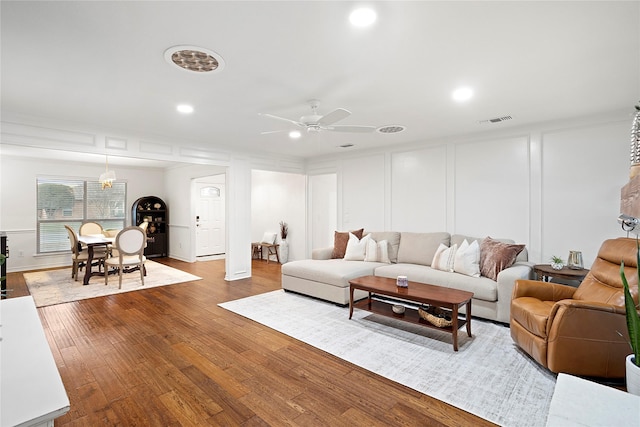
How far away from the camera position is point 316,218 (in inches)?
278

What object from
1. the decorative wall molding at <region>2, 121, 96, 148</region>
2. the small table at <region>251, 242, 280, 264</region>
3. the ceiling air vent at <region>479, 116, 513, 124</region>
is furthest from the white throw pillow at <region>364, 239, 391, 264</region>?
the decorative wall molding at <region>2, 121, 96, 148</region>

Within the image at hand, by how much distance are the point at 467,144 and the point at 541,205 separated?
1318 mm

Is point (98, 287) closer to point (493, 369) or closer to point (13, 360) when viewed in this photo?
point (13, 360)

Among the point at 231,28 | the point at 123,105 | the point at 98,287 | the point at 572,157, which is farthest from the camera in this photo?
the point at 98,287

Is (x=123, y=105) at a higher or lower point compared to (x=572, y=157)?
higher

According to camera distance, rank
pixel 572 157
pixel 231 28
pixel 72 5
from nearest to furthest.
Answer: pixel 72 5 < pixel 231 28 < pixel 572 157

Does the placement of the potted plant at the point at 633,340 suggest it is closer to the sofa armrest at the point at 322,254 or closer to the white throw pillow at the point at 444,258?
the white throw pillow at the point at 444,258

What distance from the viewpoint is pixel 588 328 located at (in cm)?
223

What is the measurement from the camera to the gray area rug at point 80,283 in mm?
4656

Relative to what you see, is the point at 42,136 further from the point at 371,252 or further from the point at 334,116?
the point at 371,252

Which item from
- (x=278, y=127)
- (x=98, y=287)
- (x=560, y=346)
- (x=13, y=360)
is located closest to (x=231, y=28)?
(x=13, y=360)

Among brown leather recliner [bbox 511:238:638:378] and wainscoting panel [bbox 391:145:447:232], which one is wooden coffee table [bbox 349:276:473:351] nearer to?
brown leather recliner [bbox 511:238:638:378]

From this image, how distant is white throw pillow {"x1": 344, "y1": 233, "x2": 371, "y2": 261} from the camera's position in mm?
5016

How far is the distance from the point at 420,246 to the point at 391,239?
0.55 meters
